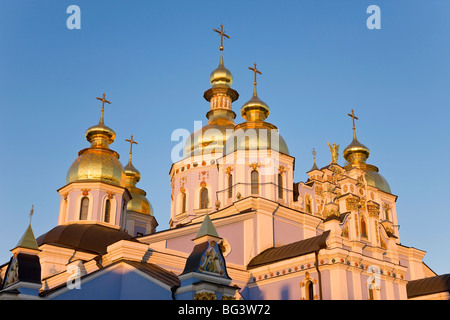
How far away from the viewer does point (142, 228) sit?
31.6m

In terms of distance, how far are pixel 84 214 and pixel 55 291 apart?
31.7 feet

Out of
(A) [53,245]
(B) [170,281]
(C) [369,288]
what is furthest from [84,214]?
(C) [369,288]

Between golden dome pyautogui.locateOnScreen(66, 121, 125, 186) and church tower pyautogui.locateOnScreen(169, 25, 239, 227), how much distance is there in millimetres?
3201

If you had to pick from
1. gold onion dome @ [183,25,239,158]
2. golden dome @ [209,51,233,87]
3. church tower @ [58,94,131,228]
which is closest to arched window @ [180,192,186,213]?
gold onion dome @ [183,25,239,158]

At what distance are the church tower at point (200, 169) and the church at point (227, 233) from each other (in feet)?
0.20

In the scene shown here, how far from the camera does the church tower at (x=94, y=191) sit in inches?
987

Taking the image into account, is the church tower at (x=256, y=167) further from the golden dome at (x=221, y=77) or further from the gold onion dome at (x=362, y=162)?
the gold onion dome at (x=362, y=162)

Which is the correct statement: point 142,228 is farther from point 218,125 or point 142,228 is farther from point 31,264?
point 31,264

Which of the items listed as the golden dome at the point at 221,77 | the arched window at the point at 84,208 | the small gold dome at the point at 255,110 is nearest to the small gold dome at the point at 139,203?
the arched window at the point at 84,208

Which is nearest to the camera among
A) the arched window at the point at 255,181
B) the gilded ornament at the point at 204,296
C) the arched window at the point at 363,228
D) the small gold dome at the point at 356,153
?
the gilded ornament at the point at 204,296

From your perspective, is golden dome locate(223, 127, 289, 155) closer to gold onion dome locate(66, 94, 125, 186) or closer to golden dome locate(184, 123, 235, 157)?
golden dome locate(184, 123, 235, 157)
